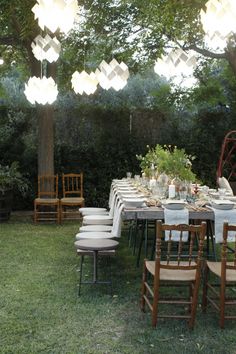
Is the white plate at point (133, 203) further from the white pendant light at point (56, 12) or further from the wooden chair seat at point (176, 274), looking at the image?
the white pendant light at point (56, 12)

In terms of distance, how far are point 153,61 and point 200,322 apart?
6222 mm

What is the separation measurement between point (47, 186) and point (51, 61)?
3.90 m

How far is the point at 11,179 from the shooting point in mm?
8930

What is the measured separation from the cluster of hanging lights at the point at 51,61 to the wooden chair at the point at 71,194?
2363 millimetres

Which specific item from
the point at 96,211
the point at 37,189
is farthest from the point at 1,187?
the point at 96,211

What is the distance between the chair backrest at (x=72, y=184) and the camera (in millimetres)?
9156

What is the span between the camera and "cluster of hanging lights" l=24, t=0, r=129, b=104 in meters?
4.01

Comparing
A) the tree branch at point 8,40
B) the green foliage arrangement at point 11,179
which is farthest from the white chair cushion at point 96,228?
the tree branch at point 8,40

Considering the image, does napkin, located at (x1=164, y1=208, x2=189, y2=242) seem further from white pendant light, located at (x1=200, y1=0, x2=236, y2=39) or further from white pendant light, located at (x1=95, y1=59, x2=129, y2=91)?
white pendant light, located at (x1=95, y1=59, x2=129, y2=91)

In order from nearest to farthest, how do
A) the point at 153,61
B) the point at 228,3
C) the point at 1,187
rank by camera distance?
the point at 228,3 → the point at 1,187 → the point at 153,61

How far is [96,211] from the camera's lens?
7.22 metres

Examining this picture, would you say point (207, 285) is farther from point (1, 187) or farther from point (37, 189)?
point (37, 189)

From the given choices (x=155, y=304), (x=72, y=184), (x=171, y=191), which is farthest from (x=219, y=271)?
(x=72, y=184)

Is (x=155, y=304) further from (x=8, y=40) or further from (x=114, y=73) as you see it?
(x=8, y=40)
